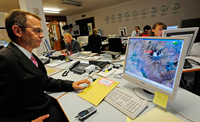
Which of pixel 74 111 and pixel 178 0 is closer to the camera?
pixel 74 111

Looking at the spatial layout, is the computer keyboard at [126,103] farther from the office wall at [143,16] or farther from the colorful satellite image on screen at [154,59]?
the office wall at [143,16]

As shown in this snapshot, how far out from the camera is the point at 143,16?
17.6 ft

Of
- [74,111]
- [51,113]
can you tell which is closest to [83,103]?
[74,111]

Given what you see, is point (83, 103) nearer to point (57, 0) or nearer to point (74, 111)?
point (74, 111)

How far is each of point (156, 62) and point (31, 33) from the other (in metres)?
1.08

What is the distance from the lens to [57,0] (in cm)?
441

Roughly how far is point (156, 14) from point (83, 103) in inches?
225

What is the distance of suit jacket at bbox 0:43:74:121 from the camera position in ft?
2.30

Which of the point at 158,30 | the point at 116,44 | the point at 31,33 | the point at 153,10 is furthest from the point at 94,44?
the point at 153,10

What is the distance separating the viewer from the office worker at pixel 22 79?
713 mm

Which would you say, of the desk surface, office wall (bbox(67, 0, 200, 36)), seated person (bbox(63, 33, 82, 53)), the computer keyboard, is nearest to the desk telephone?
the desk surface

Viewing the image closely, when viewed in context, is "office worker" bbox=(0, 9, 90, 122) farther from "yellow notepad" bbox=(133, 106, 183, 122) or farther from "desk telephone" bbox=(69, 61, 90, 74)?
"yellow notepad" bbox=(133, 106, 183, 122)

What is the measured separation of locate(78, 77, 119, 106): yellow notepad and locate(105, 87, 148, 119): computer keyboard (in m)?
0.06

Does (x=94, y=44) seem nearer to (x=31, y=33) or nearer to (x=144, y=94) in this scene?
(x=31, y=33)
